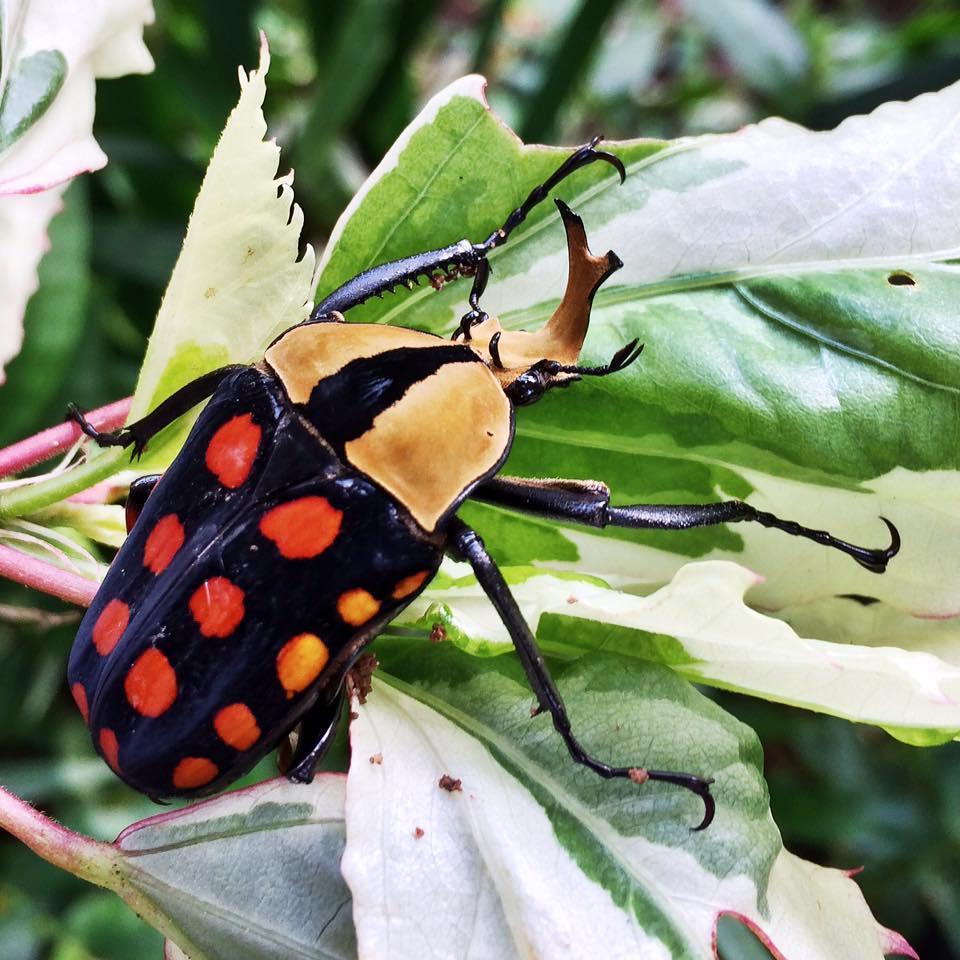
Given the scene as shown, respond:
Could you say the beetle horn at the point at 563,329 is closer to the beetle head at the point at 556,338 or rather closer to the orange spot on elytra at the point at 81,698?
the beetle head at the point at 556,338

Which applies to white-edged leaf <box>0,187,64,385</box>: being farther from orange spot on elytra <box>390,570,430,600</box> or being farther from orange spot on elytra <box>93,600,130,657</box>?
orange spot on elytra <box>390,570,430,600</box>

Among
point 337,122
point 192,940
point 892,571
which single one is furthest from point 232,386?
point 337,122

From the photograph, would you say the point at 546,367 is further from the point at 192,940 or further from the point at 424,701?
the point at 192,940

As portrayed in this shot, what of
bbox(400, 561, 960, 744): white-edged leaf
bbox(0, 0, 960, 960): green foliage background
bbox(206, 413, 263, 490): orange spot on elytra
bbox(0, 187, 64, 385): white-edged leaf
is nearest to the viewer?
bbox(400, 561, 960, 744): white-edged leaf

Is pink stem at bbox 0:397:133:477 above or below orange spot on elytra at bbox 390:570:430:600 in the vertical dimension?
above

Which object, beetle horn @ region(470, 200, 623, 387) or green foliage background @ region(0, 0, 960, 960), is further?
green foliage background @ region(0, 0, 960, 960)

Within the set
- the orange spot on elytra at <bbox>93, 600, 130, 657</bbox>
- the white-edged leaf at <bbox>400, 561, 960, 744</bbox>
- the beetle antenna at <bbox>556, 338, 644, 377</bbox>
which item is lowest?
the white-edged leaf at <bbox>400, 561, 960, 744</bbox>

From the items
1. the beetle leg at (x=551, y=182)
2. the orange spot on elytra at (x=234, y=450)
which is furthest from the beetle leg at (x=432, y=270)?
the orange spot on elytra at (x=234, y=450)

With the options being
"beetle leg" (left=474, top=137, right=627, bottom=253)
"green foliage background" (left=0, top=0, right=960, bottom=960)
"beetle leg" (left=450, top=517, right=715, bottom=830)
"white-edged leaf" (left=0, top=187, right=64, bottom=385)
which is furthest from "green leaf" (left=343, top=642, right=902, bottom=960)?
"green foliage background" (left=0, top=0, right=960, bottom=960)
